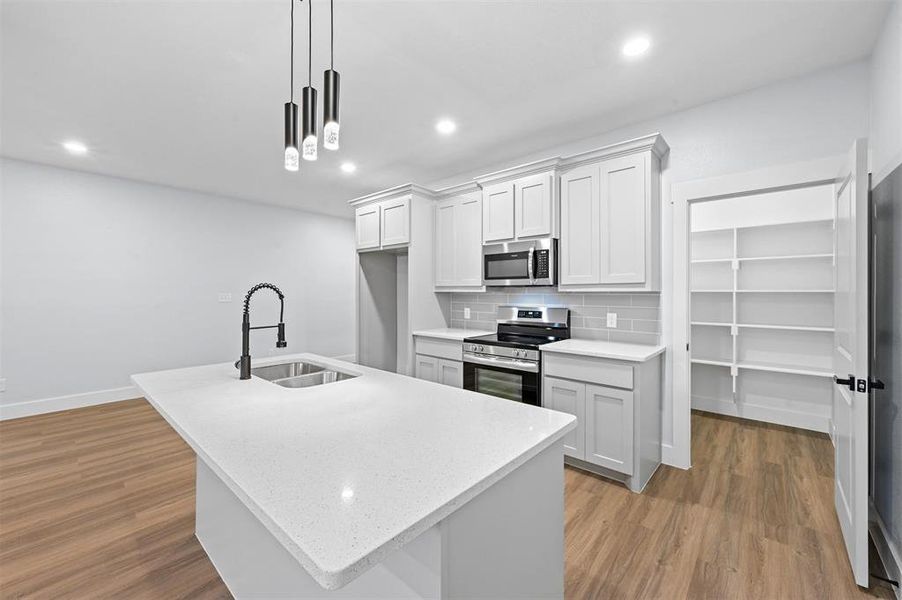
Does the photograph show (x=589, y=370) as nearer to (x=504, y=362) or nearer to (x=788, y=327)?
(x=504, y=362)

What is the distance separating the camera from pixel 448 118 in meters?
2.98

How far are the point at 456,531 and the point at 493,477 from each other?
6.0 inches

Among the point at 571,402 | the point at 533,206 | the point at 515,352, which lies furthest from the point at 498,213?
the point at 571,402

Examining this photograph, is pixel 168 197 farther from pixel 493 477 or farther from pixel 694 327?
pixel 694 327

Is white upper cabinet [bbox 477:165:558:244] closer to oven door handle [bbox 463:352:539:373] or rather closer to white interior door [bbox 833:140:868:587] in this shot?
oven door handle [bbox 463:352:539:373]

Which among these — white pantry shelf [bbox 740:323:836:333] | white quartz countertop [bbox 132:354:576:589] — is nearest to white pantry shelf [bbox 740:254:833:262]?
white pantry shelf [bbox 740:323:836:333]

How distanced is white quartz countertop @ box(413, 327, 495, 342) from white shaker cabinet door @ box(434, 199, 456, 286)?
490mm

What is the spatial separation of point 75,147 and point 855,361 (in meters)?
5.79

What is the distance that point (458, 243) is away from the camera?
12.6 feet

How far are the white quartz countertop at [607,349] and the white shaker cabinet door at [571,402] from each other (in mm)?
226

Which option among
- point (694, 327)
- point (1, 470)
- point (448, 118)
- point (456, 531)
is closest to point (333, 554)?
point (456, 531)

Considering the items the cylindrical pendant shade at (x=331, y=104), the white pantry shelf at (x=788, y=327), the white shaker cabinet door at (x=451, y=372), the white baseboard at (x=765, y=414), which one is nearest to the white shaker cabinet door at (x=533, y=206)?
the white shaker cabinet door at (x=451, y=372)

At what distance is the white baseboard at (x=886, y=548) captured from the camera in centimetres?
165

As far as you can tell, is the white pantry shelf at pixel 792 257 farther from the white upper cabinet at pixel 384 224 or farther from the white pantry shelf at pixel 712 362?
the white upper cabinet at pixel 384 224
